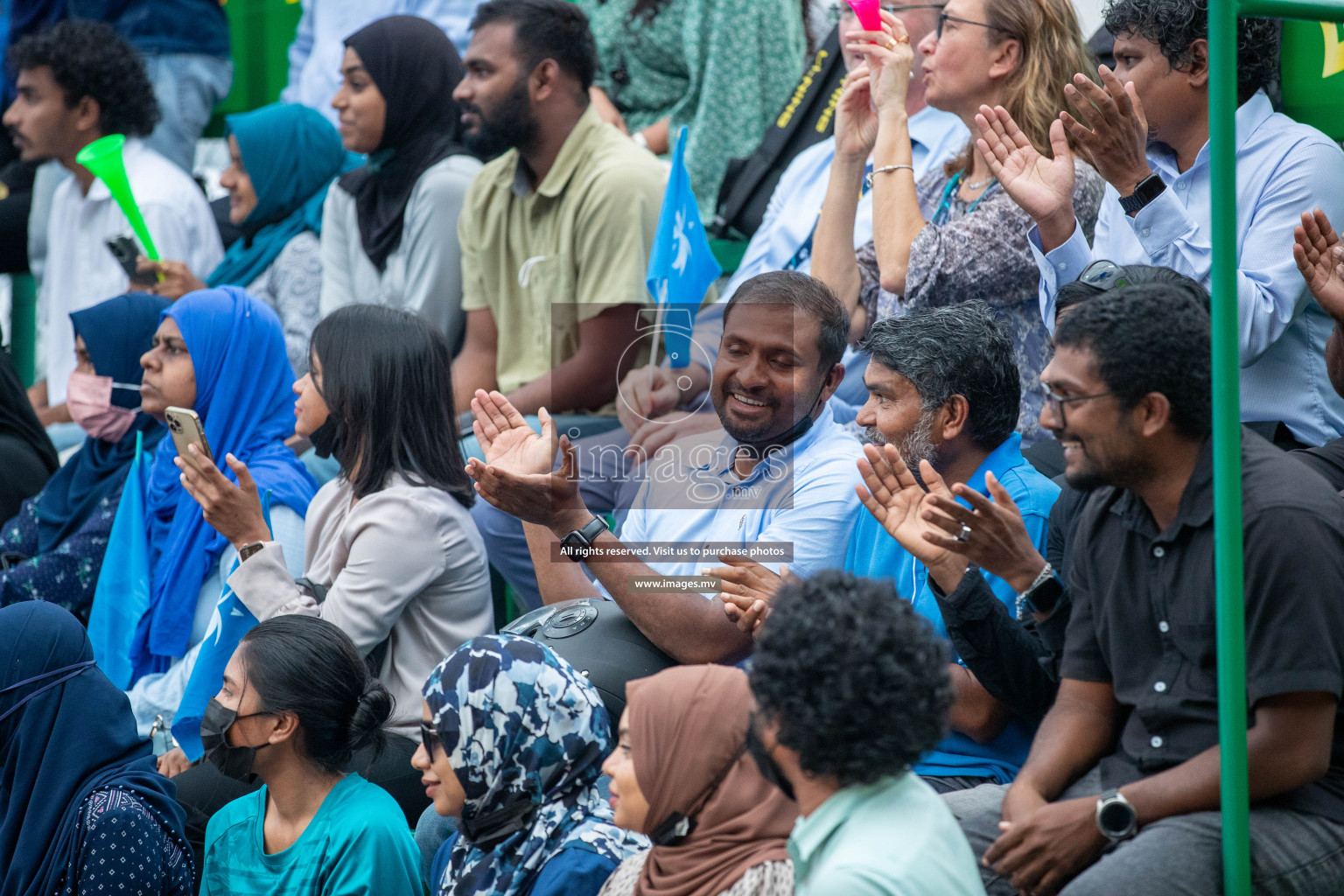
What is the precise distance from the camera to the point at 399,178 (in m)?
5.82

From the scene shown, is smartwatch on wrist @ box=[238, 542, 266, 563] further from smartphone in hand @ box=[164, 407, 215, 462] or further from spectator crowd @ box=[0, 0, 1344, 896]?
smartphone in hand @ box=[164, 407, 215, 462]

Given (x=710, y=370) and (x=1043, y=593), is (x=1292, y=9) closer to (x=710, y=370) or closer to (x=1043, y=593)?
(x=1043, y=593)

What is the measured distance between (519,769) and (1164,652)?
1.21 m

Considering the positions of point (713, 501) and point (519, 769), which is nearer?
point (519, 769)

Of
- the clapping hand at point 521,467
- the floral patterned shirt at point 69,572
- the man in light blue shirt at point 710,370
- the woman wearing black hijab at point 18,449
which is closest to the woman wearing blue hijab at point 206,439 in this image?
the floral patterned shirt at point 69,572

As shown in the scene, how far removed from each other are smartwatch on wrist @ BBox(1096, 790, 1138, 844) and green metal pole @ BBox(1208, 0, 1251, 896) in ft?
0.51

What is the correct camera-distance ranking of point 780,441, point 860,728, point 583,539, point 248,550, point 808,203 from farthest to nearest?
point 808,203
point 248,550
point 780,441
point 583,539
point 860,728

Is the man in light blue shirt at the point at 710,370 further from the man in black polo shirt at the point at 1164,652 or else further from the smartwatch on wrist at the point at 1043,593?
the man in black polo shirt at the point at 1164,652

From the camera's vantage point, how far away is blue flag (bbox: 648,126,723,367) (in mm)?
4328

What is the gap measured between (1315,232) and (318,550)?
2.65 m

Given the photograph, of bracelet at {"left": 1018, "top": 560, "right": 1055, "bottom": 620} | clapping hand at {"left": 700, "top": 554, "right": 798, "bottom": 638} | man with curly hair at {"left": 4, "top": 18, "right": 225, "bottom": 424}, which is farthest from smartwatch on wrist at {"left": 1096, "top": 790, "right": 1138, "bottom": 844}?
man with curly hair at {"left": 4, "top": 18, "right": 225, "bottom": 424}

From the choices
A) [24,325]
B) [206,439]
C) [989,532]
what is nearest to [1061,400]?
[989,532]

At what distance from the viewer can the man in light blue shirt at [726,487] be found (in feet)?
10.9

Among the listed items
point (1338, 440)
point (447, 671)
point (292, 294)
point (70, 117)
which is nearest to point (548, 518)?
point (447, 671)
